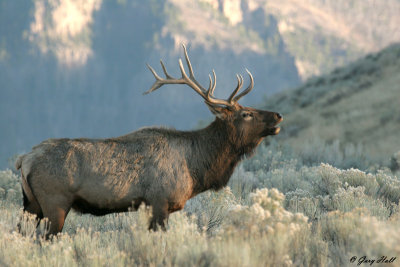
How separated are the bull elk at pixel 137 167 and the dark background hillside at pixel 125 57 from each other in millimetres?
85098

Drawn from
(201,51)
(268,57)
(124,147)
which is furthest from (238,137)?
(268,57)

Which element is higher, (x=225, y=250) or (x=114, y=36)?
(x=114, y=36)

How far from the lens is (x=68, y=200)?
17.6ft

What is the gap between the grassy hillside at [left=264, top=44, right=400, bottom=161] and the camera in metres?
20.2

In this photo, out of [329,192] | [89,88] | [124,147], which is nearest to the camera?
[124,147]

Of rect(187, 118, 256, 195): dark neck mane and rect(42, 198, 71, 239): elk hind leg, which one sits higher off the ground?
rect(187, 118, 256, 195): dark neck mane

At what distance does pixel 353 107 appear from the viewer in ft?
77.3

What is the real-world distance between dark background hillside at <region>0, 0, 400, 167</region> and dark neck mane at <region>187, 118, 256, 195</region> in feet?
279

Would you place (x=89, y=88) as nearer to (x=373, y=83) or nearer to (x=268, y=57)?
(x=268, y=57)

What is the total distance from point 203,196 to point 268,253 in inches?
148

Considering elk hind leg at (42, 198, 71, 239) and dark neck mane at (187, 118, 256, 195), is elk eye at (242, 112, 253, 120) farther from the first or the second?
elk hind leg at (42, 198, 71, 239)

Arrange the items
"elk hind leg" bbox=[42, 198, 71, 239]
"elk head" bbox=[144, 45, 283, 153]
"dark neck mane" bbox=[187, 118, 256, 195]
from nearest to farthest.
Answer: "elk hind leg" bbox=[42, 198, 71, 239], "dark neck mane" bbox=[187, 118, 256, 195], "elk head" bbox=[144, 45, 283, 153]

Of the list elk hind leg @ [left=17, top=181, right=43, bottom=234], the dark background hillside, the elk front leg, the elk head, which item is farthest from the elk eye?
the dark background hillside

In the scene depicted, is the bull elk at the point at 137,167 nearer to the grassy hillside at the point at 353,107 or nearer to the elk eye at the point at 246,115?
the elk eye at the point at 246,115
